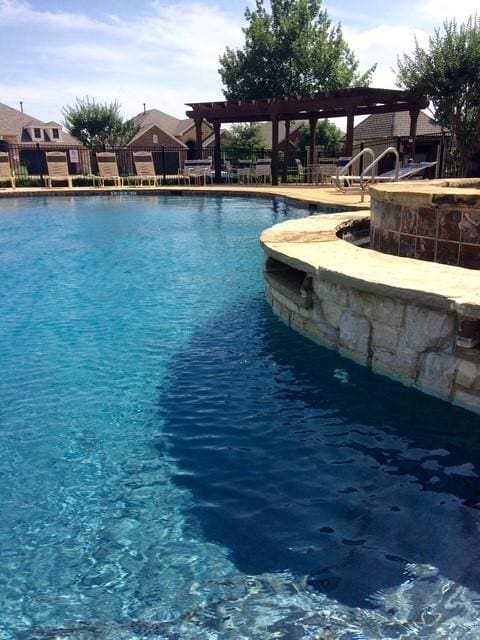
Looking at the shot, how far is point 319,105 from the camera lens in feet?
69.9

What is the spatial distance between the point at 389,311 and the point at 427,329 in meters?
0.33

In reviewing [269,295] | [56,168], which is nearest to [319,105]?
[56,168]

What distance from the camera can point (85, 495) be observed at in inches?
117

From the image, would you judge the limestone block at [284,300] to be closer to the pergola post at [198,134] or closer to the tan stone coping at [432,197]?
the tan stone coping at [432,197]

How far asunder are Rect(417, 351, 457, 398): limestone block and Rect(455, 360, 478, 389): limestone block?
0.12ft

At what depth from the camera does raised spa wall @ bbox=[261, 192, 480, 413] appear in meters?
3.48

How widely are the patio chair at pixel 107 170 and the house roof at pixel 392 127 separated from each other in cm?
1596

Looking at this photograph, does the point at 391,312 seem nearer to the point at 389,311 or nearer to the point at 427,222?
the point at 389,311

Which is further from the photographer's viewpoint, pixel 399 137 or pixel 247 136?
pixel 247 136

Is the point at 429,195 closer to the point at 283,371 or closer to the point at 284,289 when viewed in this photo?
the point at 284,289

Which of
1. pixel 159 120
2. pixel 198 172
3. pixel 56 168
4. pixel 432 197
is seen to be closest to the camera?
pixel 432 197

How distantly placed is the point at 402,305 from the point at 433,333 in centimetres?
29

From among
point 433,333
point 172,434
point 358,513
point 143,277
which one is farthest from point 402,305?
point 143,277

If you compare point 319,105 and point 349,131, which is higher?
point 319,105
